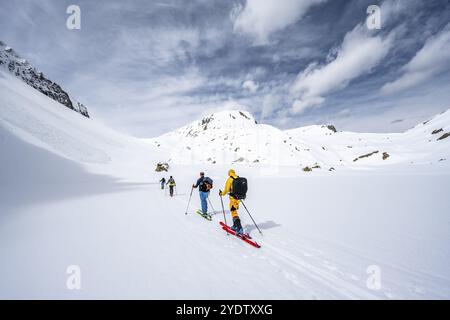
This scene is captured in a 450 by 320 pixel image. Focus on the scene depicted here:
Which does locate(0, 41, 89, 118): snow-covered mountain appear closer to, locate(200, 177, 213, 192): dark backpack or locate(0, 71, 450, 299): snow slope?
locate(0, 71, 450, 299): snow slope

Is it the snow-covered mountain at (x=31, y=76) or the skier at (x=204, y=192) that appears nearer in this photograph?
the skier at (x=204, y=192)

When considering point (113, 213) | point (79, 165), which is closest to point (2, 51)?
point (79, 165)

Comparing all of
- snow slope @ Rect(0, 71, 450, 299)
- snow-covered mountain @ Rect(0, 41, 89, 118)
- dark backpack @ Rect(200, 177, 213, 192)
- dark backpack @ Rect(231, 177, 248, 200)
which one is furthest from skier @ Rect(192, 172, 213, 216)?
snow-covered mountain @ Rect(0, 41, 89, 118)

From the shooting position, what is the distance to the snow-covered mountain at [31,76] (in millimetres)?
85600

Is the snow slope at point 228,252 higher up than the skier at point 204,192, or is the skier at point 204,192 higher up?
the skier at point 204,192

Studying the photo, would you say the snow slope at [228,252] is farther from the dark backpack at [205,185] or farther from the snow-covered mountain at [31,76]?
the snow-covered mountain at [31,76]

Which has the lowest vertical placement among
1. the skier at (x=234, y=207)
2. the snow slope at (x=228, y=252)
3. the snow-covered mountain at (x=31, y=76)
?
the snow slope at (x=228, y=252)

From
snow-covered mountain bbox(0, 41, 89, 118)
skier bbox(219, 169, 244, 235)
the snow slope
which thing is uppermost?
snow-covered mountain bbox(0, 41, 89, 118)

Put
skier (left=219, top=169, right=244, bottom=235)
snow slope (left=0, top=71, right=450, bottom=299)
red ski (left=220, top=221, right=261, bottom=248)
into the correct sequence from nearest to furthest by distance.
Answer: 1. snow slope (left=0, top=71, right=450, bottom=299)
2. red ski (left=220, top=221, right=261, bottom=248)
3. skier (left=219, top=169, right=244, bottom=235)

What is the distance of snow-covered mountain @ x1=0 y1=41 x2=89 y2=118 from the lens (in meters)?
85.6

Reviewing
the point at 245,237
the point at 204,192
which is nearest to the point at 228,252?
the point at 245,237

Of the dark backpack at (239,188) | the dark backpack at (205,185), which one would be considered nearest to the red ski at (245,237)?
the dark backpack at (239,188)

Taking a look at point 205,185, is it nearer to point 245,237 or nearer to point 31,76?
point 245,237
